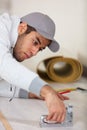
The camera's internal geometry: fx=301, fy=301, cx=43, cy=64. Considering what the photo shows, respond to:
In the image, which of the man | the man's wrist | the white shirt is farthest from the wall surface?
the man's wrist

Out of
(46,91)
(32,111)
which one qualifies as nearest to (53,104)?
(46,91)

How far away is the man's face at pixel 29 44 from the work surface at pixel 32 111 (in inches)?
5.4

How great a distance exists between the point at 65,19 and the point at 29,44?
29 centimetres

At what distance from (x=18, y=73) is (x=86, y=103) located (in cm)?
29

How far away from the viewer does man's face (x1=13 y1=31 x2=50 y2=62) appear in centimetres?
79

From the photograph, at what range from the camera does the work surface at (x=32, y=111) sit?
672mm

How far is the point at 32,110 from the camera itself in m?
0.78

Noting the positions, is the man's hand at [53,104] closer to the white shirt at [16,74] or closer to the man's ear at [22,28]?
the white shirt at [16,74]

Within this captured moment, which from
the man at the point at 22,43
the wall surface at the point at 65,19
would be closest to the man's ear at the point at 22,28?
Result: the man at the point at 22,43

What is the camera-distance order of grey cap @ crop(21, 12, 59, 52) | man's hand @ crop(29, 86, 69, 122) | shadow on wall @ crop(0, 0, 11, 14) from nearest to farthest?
man's hand @ crop(29, 86, 69, 122) < grey cap @ crop(21, 12, 59, 52) < shadow on wall @ crop(0, 0, 11, 14)

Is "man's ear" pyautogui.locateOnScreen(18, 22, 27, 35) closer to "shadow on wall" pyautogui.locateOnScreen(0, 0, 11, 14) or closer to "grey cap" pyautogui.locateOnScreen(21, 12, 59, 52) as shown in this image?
"grey cap" pyautogui.locateOnScreen(21, 12, 59, 52)

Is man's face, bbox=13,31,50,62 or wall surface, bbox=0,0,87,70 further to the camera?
wall surface, bbox=0,0,87,70

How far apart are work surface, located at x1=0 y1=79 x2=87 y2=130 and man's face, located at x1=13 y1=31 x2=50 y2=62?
14 centimetres

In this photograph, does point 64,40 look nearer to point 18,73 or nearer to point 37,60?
point 37,60
